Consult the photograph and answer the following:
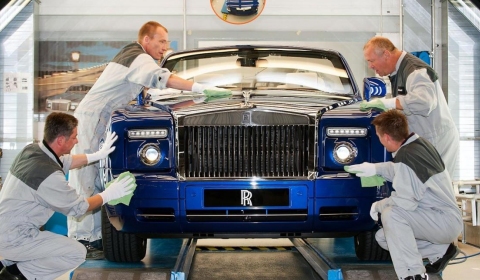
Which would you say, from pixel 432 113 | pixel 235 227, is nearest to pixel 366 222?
pixel 235 227

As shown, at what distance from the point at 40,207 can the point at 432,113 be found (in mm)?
2853

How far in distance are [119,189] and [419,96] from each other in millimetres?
2179

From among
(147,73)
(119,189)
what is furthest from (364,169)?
(147,73)

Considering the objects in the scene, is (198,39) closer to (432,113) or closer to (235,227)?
→ (432,113)

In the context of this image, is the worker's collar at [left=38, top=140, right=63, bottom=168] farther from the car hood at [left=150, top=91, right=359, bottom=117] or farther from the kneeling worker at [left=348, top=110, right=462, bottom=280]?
the kneeling worker at [left=348, top=110, right=462, bottom=280]

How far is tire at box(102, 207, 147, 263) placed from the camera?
4.49m

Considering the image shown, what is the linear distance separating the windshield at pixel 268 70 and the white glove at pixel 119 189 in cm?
140

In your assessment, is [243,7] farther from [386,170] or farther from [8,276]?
[8,276]

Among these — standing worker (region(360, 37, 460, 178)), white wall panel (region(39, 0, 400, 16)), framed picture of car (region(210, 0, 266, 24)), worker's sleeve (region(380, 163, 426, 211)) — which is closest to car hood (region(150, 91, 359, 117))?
standing worker (region(360, 37, 460, 178))

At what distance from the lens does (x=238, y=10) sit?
10.7 m

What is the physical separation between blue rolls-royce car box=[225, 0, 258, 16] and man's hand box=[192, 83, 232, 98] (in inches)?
238

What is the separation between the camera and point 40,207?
404 cm

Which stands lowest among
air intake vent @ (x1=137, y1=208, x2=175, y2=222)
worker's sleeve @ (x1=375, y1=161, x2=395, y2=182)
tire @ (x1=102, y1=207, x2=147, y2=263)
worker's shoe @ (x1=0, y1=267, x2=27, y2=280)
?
worker's shoe @ (x1=0, y1=267, x2=27, y2=280)

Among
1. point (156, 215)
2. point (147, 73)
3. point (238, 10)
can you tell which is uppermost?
point (238, 10)
